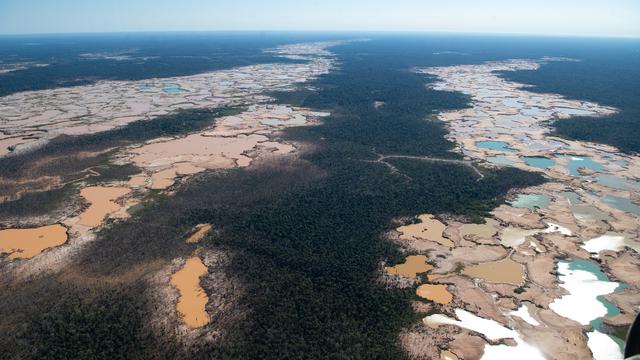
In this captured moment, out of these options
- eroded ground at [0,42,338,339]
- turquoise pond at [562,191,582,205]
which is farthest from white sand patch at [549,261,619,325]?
eroded ground at [0,42,338,339]

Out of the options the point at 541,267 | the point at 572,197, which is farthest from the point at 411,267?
the point at 572,197

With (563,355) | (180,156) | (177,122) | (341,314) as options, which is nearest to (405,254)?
(341,314)

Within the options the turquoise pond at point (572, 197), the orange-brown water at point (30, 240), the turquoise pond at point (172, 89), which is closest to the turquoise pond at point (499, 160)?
the turquoise pond at point (572, 197)

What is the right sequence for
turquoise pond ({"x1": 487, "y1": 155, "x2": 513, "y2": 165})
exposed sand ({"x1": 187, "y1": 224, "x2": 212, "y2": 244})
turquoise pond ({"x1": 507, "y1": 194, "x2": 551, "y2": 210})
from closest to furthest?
exposed sand ({"x1": 187, "y1": 224, "x2": 212, "y2": 244}) → turquoise pond ({"x1": 507, "y1": 194, "x2": 551, "y2": 210}) → turquoise pond ({"x1": 487, "y1": 155, "x2": 513, "y2": 165})

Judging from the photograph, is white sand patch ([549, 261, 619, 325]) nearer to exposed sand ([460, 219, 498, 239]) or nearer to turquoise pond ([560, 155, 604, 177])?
exposed sand ([460, 219, 498, 239])

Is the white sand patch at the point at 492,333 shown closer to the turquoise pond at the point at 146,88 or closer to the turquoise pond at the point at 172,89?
the turquoise pond at the point at 172,89

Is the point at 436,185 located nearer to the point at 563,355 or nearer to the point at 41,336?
the point at 563,355
